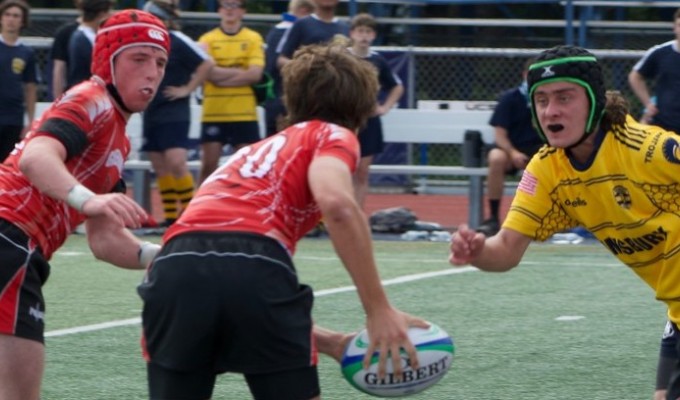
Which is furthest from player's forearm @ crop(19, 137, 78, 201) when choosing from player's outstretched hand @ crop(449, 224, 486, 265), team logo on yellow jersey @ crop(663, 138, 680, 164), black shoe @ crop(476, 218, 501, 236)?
black shoe @ crop(476, 218, 501, 236)

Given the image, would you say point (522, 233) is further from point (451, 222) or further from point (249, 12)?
point (249, 12)

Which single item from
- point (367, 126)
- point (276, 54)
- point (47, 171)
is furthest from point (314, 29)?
point (47, 171)

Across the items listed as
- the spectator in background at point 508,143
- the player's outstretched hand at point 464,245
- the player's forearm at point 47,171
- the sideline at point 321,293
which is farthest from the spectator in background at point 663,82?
the player's forearm at point 47,171

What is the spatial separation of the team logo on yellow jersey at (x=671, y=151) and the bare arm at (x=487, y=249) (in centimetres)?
61

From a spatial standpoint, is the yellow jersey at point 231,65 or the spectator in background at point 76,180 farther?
the yellow jersey at point 231,65

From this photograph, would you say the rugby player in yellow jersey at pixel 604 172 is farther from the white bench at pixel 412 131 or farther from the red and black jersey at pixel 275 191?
the white bench at pixel 412 131

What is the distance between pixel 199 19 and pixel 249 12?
333cm

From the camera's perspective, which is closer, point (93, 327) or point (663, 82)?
point (93, 327)

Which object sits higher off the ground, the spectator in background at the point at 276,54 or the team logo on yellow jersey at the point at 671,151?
the team logo on yellow jersey at the point at 671,151

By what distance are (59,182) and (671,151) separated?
2006mm

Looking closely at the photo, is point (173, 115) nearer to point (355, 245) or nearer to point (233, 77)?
point (233, 77)

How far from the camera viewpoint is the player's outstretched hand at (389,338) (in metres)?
3.90

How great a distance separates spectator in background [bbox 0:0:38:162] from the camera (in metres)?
12.7

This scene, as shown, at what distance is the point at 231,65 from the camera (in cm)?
1288
